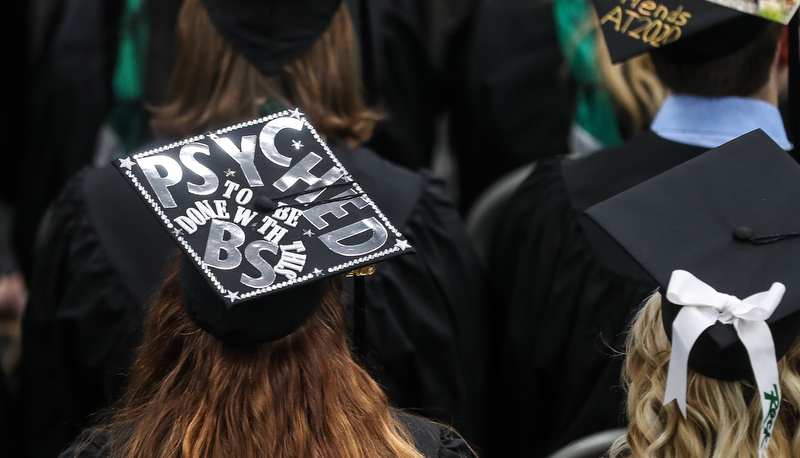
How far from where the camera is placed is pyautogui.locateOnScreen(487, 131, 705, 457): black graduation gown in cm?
253

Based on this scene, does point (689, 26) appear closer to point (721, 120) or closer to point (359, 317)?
point (721, 120)

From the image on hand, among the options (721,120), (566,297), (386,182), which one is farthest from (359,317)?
(721,120)

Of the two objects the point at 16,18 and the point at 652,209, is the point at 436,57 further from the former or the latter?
the point at 652,209

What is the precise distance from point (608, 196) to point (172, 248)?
114 centimetres

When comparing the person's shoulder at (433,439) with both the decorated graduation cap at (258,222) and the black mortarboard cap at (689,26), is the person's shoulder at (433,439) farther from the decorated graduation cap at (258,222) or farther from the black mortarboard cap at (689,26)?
the black mortarboard cap at (689,26)

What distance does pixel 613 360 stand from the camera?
99.4 inches

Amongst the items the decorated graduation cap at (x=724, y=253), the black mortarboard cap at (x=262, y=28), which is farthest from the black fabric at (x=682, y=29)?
the black mortarboard cap at (x=262, y=28)

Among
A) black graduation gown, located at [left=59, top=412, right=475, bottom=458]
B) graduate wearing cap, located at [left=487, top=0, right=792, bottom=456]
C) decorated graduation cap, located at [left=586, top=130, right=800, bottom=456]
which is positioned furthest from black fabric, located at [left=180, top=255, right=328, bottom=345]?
graduate wearing cap, located at [left=487, top=0, right=792, bottom=456]

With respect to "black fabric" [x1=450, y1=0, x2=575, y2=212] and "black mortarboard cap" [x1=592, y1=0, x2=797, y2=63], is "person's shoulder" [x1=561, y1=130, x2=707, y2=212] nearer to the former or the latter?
"black mortarboard cap" [x1=592, y1=0, x2=797, y2=63]

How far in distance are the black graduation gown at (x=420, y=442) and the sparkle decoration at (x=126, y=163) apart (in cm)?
51

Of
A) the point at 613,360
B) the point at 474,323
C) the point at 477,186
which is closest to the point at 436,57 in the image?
the point at 477,186

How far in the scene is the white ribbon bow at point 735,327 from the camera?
164cm

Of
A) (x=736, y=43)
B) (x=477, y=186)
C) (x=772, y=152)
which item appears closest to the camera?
(x=772, y=152)

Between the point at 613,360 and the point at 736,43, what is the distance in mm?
870
